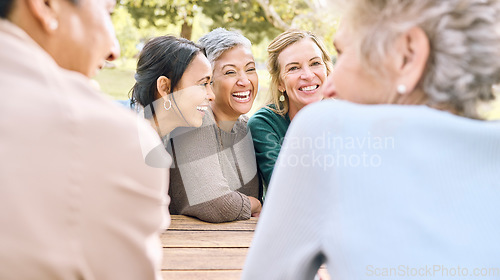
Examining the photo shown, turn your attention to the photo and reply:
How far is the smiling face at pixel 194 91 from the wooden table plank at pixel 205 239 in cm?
90

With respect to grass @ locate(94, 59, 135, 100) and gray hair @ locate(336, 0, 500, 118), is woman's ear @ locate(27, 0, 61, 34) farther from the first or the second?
grass @ locate(94, 59, 135, 100)

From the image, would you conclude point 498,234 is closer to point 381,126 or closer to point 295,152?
point 381,126

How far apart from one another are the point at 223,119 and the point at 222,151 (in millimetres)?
484

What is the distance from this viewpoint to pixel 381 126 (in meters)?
0.98

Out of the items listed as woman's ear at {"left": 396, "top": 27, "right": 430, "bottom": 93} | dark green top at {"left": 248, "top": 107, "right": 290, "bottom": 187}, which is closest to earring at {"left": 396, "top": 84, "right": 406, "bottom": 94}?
woman's ear at {"left": 396, "top": 27, "right": 430, "bottom": 93}

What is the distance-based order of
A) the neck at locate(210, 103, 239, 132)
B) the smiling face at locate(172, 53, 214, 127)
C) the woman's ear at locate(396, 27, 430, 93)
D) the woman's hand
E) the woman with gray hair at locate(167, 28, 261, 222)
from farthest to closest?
the neck at locate(210, 103, 239, 132) → the smiling face at locate(172, 53, 214, 127) → the woman's hand → the woman with gray hair at locate(167, 28, 261, 222) → the woman's ear at locate(396, 27, 430, 93)

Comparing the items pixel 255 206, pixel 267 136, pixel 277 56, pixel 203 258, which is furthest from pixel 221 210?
pixel 277 56

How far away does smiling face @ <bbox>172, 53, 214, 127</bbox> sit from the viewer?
9.41 feet

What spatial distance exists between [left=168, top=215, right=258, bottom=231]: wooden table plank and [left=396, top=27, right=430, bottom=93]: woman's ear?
4.34 ft

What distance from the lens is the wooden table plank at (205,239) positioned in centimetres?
193

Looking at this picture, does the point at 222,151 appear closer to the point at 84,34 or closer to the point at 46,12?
the point at 84,34

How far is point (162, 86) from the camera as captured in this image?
114 inches

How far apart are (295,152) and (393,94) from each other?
0.29 metres

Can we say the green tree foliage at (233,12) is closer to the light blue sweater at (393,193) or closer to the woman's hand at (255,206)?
the woman's hand at (255,206)
